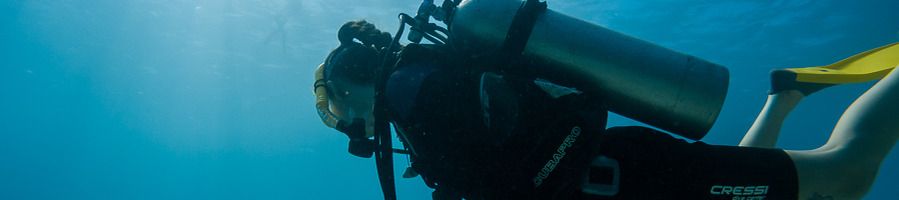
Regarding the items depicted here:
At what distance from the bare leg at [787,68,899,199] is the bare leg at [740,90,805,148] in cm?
105

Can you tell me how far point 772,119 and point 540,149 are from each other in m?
2.46

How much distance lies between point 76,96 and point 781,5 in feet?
243

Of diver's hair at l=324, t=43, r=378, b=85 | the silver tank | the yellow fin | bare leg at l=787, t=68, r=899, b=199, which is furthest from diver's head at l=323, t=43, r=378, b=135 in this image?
the yellow fin

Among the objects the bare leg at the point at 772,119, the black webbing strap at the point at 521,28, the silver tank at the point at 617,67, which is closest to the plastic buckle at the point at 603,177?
the silver tank at the point at 617,67

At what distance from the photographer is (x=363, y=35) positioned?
3201 mm

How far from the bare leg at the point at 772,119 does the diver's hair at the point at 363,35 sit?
2.83 meters

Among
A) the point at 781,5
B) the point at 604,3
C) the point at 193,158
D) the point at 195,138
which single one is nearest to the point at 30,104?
the point at 195,138

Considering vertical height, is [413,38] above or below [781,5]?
above

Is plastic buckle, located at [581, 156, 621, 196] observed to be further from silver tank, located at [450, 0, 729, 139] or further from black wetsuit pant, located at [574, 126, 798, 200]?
silver tank, located at [450, 0, 729, 139]

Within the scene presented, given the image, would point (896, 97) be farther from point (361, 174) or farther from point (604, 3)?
point (361, 174)

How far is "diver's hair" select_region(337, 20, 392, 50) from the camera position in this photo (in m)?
3.20

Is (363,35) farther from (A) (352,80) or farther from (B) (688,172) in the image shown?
(B) (688,172)

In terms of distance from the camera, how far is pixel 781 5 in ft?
75.5

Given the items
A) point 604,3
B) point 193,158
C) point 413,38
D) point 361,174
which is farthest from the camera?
point 193,158
